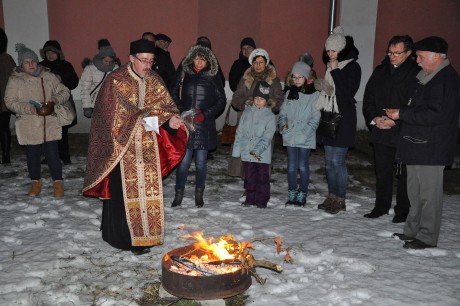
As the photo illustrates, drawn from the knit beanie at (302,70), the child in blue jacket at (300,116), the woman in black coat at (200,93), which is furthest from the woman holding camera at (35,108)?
the knit beanie at (302,70)

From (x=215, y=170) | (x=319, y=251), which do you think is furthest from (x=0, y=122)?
(x=319, y=251)

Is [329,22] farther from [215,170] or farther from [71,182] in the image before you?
[71,182]

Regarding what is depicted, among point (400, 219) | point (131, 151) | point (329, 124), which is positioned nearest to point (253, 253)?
point (131, 151)

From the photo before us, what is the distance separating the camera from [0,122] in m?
9.08

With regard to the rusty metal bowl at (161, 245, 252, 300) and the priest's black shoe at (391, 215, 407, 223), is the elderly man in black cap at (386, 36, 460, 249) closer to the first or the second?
the priest's black shoe at (391, 215, 407, 223)

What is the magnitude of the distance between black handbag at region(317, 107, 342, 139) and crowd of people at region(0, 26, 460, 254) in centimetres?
1

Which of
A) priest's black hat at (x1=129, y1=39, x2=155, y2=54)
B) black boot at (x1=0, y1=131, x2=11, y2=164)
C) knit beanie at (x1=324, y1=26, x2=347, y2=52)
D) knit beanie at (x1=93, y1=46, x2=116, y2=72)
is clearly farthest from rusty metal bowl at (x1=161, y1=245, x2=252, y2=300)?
black boot at (x1=0, y1=131, x2=11, y2=164)

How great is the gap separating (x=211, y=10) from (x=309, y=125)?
6403mm

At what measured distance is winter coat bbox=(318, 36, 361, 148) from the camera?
20.4 ft

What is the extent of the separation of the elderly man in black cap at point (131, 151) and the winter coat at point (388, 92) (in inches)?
99.3

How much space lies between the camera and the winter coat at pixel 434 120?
16.3 ft

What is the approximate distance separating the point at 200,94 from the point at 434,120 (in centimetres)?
294

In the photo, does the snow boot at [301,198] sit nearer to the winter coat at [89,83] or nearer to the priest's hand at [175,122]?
the priest's hand at [175,122]

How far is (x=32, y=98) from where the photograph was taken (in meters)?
6.90
